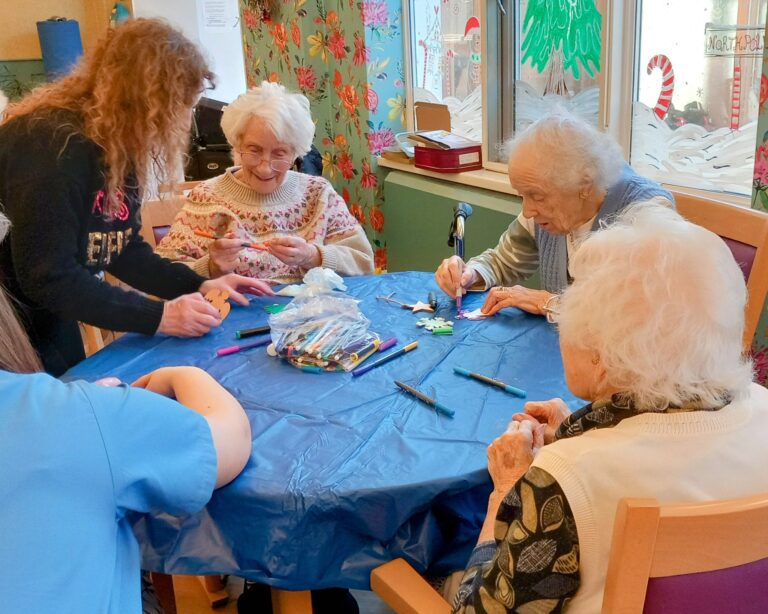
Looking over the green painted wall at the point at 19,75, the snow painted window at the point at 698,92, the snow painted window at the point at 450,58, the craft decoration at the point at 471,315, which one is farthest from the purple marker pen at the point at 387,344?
the green painted wall at the point at 19,75

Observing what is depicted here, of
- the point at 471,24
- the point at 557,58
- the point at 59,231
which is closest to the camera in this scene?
the point at 59,231

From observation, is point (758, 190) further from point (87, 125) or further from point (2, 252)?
point (2, 252)

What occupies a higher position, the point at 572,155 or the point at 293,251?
the point at 572,155

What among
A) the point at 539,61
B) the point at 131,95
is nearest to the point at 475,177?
the point at 539,61

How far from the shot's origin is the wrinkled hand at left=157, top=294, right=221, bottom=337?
1833 mm

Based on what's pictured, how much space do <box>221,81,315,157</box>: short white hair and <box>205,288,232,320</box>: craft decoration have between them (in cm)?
67

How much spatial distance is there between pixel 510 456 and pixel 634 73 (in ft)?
6.13

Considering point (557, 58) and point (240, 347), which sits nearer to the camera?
point (240, 347)

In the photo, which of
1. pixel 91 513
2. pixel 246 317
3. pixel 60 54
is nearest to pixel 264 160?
pixel 246 317

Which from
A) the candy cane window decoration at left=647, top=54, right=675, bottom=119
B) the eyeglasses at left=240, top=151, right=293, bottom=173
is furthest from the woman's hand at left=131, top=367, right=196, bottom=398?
the candy cane window decoration at left=647, top=54, right=675, bottom=119

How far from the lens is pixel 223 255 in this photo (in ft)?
7.60

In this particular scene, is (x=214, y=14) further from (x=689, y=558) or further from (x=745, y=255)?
(x=689, y=558)

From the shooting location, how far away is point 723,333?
93 cm

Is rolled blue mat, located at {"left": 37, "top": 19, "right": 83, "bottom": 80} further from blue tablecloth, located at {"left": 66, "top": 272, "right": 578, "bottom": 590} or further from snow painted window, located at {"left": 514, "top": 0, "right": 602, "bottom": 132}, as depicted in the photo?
blue tablecloth, located at {"left": 66, "top": 272, "right": 578, "bottom": 590}
